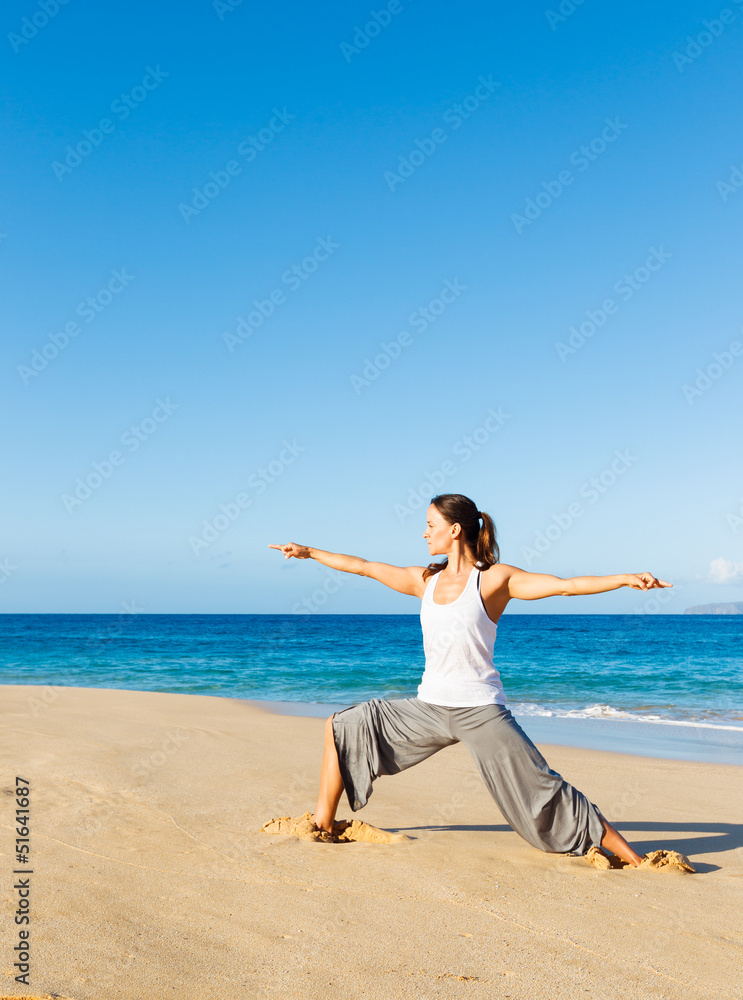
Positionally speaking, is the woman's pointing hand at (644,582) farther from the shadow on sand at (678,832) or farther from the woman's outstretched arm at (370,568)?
the shadow on sand at (678,832)

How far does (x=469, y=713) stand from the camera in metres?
4.23

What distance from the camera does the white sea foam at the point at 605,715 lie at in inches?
499

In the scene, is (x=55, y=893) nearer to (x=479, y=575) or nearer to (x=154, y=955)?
(x=154, y=955)

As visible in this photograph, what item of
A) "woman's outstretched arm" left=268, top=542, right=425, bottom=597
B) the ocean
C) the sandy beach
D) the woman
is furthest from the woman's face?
the ocean

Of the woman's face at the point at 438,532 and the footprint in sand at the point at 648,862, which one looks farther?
the woman's face at the point at 438,532

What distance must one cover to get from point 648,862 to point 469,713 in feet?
4.41

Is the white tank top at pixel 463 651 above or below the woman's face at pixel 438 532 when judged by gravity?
below

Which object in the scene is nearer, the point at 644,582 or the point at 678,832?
the point at 644,582

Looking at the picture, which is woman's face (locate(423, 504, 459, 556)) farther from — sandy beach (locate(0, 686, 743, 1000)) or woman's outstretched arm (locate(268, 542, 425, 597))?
sandy beach (locate(0, 686, 743, 1000))

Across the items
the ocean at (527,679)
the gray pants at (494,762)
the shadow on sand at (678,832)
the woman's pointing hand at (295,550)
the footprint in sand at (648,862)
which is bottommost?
the ocean at (527,679)

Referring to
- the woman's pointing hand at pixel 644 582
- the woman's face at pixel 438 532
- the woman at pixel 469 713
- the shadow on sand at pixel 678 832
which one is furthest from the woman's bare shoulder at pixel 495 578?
the shadow on sand at pixel 678 832

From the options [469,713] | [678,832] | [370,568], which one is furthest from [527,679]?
[469,713]

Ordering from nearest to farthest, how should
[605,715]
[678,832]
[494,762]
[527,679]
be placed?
[494,762], [678,832], [605,715], [527,679]

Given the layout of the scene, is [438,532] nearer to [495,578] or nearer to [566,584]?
[495,578]
